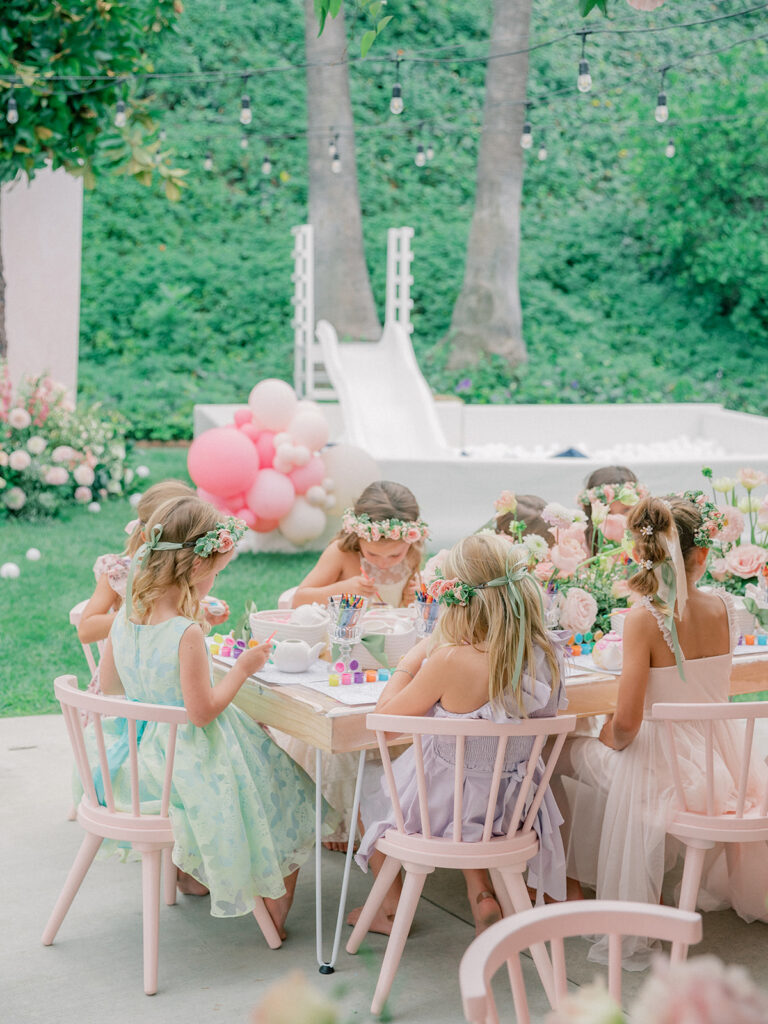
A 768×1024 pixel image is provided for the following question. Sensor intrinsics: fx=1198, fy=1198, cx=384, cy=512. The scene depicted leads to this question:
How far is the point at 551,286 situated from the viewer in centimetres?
1402

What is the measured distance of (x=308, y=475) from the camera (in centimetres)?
707

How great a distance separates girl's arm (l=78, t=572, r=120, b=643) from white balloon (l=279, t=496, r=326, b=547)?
153 inches

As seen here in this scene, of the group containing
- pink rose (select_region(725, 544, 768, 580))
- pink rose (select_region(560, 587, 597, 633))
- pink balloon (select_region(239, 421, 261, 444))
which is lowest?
pink rose (select_region(560, 587, 597, 633))

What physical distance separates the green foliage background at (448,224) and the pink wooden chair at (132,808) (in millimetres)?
9705

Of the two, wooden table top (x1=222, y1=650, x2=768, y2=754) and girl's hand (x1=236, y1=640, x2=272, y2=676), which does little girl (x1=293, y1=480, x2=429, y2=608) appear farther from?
girl's hand (x1=236, y1=640, x2=272, y2=676)

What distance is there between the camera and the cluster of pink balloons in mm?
6898

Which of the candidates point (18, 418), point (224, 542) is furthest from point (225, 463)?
point (224, 542)

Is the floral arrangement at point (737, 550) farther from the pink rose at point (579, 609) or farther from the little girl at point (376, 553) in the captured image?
the little girl at point (376, 553)

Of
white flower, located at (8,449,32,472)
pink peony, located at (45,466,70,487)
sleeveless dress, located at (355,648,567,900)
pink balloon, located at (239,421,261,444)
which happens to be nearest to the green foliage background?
pink peony, located at (45,466,70,487)

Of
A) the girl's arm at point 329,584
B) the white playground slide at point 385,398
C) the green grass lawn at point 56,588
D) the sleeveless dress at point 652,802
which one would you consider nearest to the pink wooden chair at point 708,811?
the sleeveless dress at point 652,802

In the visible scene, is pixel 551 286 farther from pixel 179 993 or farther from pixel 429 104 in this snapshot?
pixel 179 993

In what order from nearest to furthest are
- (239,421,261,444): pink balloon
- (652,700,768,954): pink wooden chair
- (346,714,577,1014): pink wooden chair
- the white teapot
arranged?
1. (346,714,577,1014): pink wooden chair
2. (652,700,768,954): pink wooden chair
3. the white teapot
4. (239,421,261,444): pink balloon

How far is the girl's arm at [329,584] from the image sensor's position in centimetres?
358

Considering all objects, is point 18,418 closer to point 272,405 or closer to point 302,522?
point 272,405
